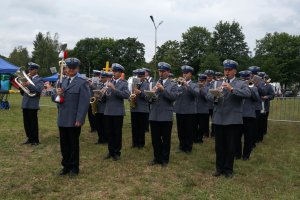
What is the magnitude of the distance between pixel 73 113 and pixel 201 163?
3132mm

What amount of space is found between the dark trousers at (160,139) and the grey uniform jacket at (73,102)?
1739mm

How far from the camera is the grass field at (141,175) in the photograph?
6418 mm

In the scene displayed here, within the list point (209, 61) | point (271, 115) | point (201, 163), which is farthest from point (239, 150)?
point (209, 61)

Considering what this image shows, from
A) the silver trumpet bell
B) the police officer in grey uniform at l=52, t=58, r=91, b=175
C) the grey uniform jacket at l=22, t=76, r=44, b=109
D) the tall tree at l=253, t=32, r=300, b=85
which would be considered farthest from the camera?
the tall tree at l=253, t=32, r=300, b=85

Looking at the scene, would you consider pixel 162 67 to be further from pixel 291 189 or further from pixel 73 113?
pixel 291 189

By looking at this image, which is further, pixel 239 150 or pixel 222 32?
pixel 222 32

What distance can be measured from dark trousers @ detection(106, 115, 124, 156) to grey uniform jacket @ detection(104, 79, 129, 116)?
0.13 m

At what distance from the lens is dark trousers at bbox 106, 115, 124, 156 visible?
8766mm

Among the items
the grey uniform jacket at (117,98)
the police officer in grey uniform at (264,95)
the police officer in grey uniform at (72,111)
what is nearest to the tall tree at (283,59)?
the police officer in grey uniform at (264,95)

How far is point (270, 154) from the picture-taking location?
9.84 metres

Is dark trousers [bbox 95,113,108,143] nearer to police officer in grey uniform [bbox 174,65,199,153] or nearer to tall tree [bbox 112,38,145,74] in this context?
police officer in grey uniform [bbox 174,65,199,153]

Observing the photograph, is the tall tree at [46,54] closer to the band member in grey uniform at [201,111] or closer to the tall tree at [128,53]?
the tall tree at [128,53]

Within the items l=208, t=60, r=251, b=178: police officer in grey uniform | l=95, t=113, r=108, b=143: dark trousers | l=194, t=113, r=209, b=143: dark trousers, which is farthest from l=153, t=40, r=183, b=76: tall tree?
l=208, t=60, r=251, b=178: police officer in grey uniform

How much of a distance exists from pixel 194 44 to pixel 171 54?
17.7 feet
